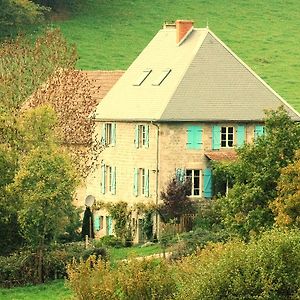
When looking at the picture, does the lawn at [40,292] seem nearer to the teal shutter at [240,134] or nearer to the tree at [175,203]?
the tree at [175,203]

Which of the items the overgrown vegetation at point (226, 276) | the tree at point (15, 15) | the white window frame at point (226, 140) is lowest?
the overgrown vegetation at point (226, 276)

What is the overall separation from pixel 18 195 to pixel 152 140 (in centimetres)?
1294

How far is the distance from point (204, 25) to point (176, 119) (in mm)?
44062

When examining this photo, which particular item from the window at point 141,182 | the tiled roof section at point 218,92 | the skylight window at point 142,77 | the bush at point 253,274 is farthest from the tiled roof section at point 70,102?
the bush at point 253,274

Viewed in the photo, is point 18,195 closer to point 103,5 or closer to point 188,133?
point 188,133

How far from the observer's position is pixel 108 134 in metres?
83.8

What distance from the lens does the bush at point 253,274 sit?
152 ft

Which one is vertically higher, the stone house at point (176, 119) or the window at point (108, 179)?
the stone house at point (176, 119)

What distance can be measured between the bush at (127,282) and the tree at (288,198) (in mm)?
8459

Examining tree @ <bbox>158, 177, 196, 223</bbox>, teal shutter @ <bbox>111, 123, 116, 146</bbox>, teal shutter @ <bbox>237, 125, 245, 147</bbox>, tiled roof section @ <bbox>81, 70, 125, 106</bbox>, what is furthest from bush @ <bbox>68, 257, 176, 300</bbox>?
tiled roof section @ <bbox>81, 70, 125, 106</bbox>

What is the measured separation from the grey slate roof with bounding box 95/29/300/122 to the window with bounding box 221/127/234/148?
0.72m

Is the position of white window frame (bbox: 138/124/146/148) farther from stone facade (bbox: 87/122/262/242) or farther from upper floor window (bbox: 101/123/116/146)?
upper floor window (bbox: 101/123/116/146)

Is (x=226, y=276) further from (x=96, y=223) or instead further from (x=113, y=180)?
(x=113, y=180)

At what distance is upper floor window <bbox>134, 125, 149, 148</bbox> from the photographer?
3184 inches
